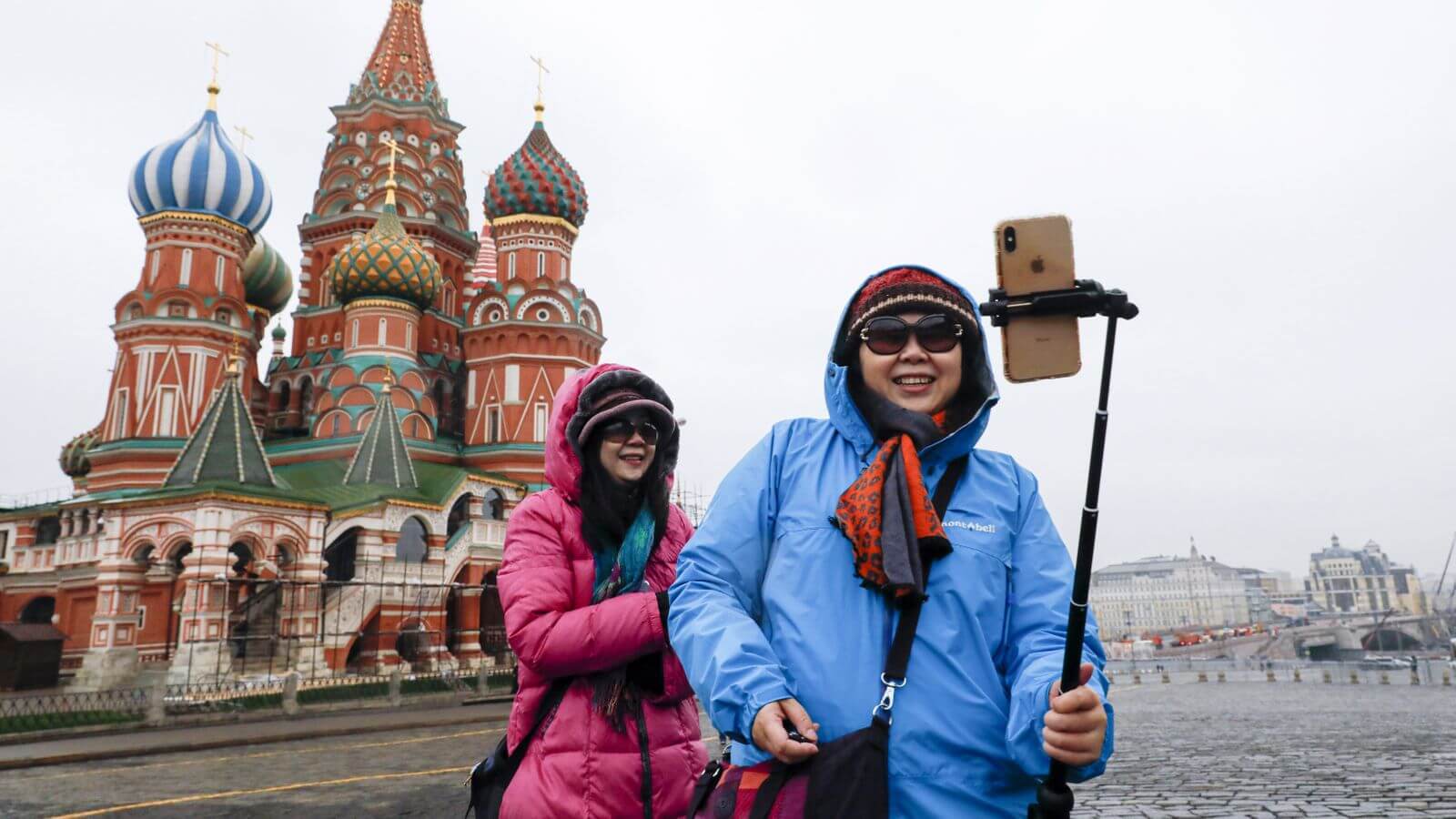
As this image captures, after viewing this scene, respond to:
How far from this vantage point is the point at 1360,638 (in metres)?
93.1

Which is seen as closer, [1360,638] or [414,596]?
[414,596]

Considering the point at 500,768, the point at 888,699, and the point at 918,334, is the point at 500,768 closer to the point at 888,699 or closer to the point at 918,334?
the point at 888,699

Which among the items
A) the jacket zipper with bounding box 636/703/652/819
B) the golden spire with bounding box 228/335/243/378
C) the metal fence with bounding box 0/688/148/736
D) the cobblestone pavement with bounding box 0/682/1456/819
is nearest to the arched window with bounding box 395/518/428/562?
the golden spire with bounding box 228/335/243/378

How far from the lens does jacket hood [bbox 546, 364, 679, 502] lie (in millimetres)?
3219

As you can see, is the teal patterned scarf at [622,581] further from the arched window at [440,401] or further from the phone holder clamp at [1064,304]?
the arched window at [440,401]

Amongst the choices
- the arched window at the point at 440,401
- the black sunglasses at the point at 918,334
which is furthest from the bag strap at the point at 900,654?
the arched window at the point at 440,401

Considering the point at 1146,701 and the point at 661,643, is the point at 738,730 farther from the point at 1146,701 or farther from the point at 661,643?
the point at 1146,701

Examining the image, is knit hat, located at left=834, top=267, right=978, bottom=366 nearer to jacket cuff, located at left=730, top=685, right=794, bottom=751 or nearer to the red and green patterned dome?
jacket cuff, located at left=730, top=685, right=794, bottom=751

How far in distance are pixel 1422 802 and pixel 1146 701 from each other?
45.8 ft

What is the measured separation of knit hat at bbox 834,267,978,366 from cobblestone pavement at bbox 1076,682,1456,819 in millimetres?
5751

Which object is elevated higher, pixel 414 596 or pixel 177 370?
pixel 177 370

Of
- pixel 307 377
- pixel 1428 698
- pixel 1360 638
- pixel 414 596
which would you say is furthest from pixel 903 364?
pixel 1360 638

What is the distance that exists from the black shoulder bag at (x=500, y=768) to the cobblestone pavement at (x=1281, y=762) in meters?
5.27

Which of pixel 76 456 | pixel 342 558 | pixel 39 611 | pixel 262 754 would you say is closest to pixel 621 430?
pixel 262 754
